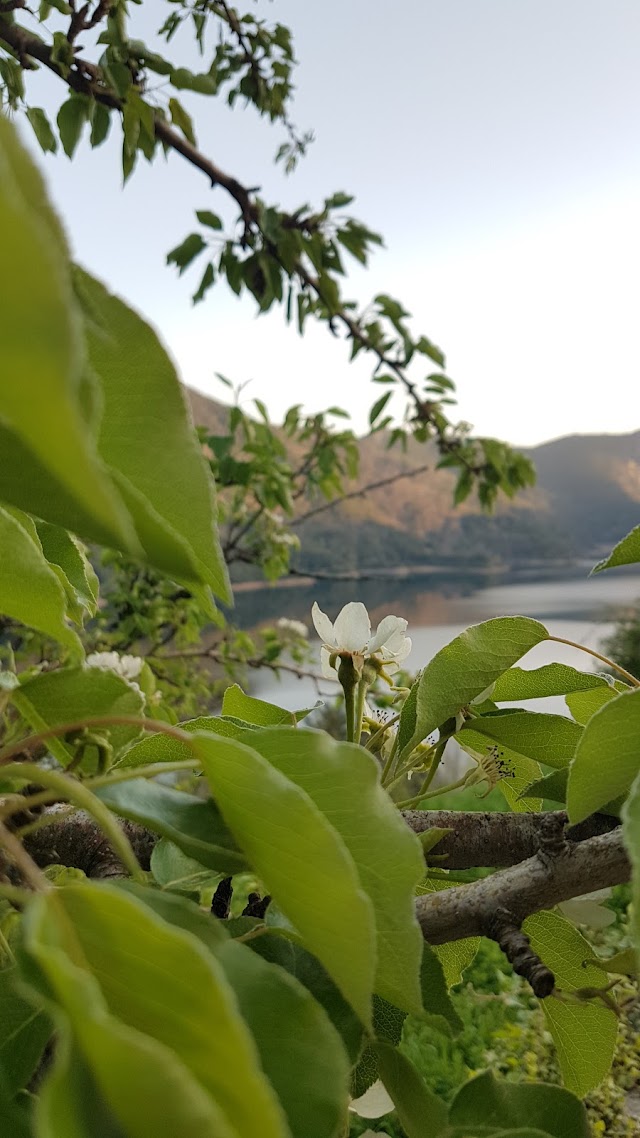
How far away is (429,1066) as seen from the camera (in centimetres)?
156

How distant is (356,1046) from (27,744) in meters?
0.11

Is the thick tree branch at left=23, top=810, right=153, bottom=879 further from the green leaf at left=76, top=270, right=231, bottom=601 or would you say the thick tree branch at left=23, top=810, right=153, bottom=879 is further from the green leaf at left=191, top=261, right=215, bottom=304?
the green leaf at left=191, top=261, right=215, bottom=304

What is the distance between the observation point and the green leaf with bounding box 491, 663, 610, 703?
0.90 ft

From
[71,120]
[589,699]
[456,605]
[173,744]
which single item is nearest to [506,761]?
[589,699]

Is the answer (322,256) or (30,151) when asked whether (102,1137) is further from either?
(322,256)

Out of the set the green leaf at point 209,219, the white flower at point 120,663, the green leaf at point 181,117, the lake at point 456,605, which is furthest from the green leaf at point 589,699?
the lake at point 456,605

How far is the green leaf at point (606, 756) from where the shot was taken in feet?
0.62

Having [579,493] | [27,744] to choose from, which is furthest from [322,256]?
[579,493]

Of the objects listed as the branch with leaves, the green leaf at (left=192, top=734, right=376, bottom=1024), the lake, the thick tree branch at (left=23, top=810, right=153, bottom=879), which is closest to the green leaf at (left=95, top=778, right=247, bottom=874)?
the green leaf at (left=192, top=734, right=376, bottom=1024)

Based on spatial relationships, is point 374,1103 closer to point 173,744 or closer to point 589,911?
point 589,911

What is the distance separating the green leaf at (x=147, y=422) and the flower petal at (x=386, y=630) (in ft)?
0.58

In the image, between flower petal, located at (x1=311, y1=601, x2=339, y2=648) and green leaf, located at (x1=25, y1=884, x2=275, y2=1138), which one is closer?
green leaf, located at (x1=25, y1=884, x2=275, y2=1138)

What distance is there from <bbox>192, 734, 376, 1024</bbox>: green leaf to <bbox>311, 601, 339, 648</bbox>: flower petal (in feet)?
0.50

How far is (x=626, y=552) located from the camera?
9.3 inches
